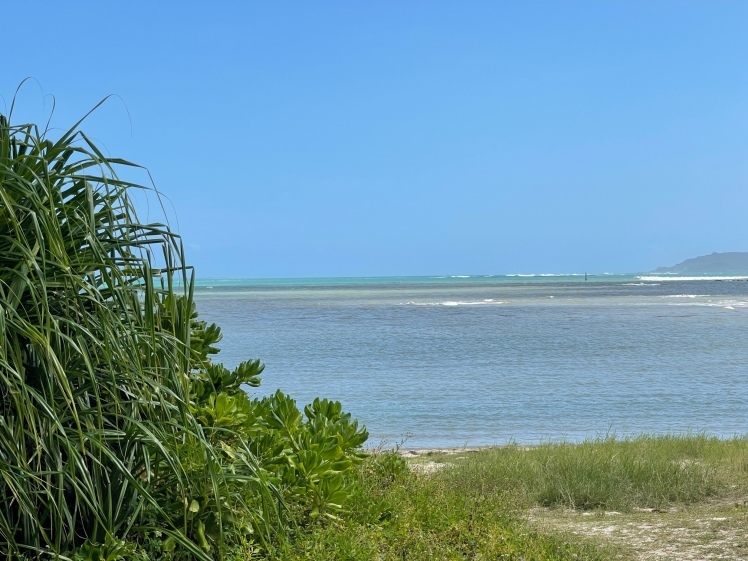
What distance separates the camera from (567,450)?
28.1ft

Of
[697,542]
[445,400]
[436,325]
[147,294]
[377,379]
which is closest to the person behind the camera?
[147,294]

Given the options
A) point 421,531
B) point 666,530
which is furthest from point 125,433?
point 666,530

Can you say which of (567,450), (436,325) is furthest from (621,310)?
(567,450)

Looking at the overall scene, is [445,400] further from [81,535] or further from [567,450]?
[81,535]

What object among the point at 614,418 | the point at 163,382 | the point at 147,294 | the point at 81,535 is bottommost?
the point at 614,418

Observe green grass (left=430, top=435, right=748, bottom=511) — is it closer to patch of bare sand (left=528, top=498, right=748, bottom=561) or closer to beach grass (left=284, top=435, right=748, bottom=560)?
beach grass (left=284, top=435, right=748, bottom=560)

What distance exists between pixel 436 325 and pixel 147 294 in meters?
35.8

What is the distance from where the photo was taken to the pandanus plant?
2.68m

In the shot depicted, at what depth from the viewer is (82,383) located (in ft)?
9.66

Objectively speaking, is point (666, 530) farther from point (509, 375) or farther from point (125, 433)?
point (509, 375)

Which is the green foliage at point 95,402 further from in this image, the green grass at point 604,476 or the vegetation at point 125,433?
the green grass at point 604,476

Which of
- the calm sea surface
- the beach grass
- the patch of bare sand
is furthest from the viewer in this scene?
the calm sea surface

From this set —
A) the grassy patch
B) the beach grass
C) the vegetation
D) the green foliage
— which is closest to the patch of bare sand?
the beach grass

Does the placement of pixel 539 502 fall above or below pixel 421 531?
below
